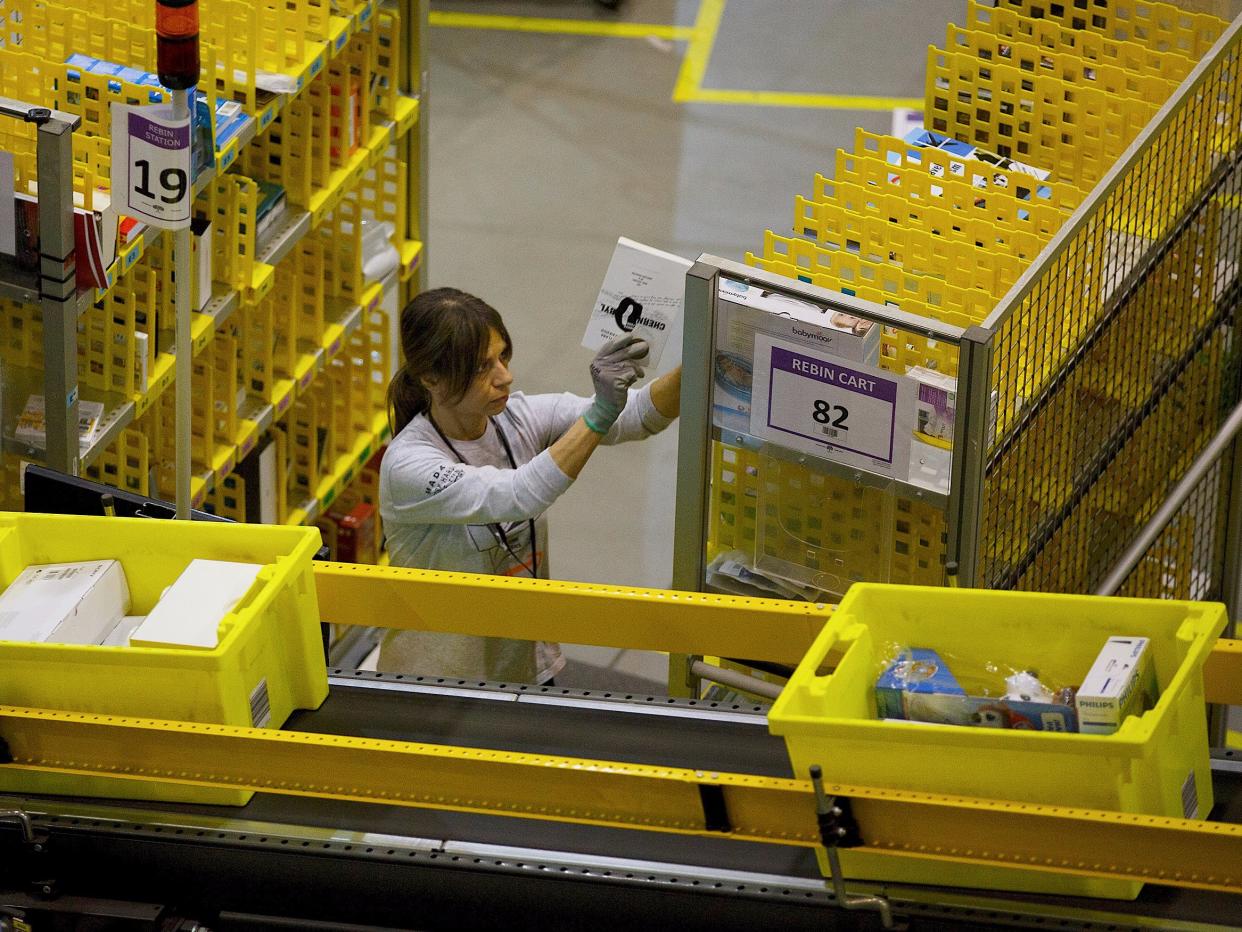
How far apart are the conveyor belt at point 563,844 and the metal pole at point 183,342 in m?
1.07

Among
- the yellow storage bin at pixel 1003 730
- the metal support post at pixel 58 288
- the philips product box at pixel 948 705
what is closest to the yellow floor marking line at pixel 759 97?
the metal support post at pixel 58 288

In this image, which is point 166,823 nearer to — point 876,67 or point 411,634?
point 411,634

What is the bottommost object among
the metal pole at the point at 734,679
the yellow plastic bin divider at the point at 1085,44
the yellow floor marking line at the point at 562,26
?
the metal pole at the point at 734,679

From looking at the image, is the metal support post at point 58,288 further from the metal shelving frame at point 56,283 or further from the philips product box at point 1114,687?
the philips product box at point 1114,687

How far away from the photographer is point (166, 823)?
11.7 feet

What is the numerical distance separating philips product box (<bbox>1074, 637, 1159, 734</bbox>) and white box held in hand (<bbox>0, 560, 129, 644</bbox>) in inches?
74.1

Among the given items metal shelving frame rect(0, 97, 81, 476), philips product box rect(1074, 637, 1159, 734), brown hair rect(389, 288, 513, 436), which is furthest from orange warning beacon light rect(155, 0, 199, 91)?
philips product box rect(1074, 637, 1159, 734)

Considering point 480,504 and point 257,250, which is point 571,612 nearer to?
point 480,504

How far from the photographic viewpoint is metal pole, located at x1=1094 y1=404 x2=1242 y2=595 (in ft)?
18.2

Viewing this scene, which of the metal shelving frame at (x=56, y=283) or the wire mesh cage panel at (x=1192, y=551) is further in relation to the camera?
the wire mesh cage panel at (x=1192, y=551)

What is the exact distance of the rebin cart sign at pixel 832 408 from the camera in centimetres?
440

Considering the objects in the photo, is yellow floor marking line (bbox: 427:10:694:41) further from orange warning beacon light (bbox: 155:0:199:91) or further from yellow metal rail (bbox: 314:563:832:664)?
yellow metal rail (bbox: 314:563:832:664)

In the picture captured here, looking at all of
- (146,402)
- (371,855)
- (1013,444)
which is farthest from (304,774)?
(146,402)

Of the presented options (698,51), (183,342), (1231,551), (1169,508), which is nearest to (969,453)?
(1169,508)
